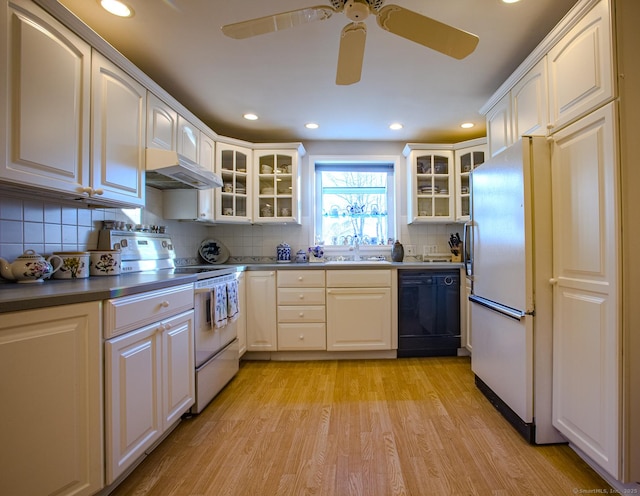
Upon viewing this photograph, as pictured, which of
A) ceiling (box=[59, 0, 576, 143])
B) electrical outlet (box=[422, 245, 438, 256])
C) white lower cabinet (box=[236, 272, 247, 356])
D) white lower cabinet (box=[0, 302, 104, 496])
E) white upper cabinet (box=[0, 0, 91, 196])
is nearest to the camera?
white lower cabinet (box=[0, 302, 104, 496])

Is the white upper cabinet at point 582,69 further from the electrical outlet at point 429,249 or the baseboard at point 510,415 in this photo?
the electrical outlet at point 429,249

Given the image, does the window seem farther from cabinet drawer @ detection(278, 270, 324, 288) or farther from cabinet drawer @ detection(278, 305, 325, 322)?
cabinet drawer @ detection(278, 305, 325, 322)

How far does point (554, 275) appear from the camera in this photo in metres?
1.50

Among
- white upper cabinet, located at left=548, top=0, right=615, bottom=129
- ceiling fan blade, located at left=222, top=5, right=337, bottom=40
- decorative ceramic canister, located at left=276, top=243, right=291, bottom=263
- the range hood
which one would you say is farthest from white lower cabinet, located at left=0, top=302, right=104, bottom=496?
white upper cabinet, located at left=548, top=0, right=615, bottom=129

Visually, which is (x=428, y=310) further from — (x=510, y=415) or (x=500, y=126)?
(x=500, y=126)

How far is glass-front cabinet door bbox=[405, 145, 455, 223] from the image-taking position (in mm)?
3129

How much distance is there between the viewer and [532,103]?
5.55 feet

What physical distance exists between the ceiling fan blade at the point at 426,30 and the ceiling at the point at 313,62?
1.31ft

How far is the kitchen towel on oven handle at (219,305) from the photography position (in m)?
1.99

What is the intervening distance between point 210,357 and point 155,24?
2.07 meters

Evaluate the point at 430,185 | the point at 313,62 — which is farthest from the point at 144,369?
the point at 430,185

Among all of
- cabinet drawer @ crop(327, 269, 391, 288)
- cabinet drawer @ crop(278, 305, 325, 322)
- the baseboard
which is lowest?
the baseboard

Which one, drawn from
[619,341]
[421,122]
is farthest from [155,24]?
[619,341]

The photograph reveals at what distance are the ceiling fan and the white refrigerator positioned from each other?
2.23ft
